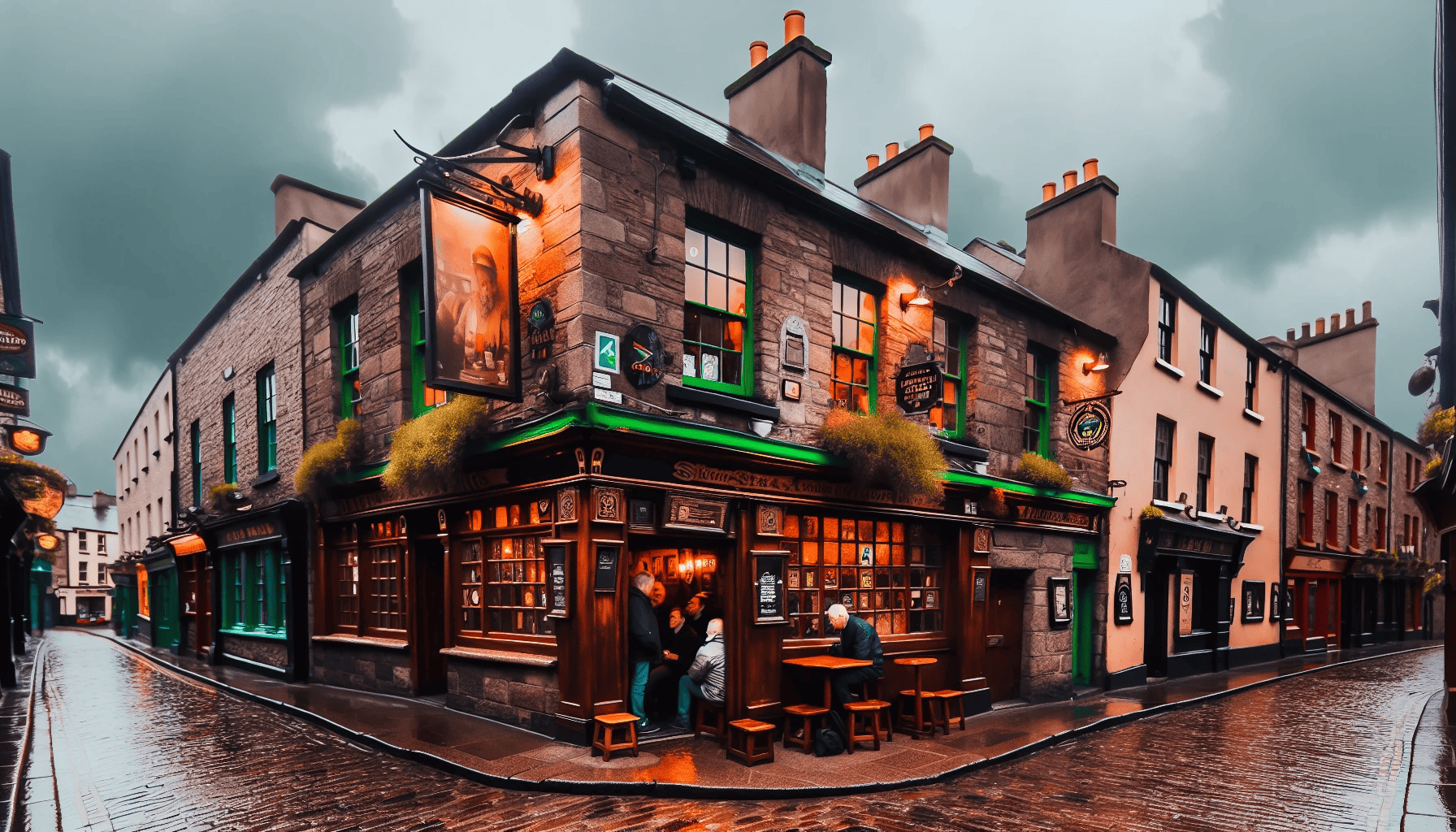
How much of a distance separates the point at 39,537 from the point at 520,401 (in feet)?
69.5

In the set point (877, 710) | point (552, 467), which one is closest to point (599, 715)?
point (552, 467)

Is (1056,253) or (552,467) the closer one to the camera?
(552,467)

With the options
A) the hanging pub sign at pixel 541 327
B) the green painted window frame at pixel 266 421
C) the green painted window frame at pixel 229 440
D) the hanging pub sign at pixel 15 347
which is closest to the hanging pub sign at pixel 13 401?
the hanging pub sign at pixel 15 347

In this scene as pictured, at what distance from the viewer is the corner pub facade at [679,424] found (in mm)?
7848

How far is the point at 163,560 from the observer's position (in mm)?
21688

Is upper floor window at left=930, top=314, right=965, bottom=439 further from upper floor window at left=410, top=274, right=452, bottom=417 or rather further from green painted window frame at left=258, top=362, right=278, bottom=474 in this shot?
A: green painted window frame at left=258, top=362, right=278, bottom=474

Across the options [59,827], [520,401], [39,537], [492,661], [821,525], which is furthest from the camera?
[39,537]

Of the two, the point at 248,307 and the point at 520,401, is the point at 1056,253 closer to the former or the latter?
the point at 520,401

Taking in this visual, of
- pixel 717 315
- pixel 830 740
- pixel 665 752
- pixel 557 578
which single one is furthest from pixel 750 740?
pixel 717 315

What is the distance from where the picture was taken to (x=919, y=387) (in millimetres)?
10328

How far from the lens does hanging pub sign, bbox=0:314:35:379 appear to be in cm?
1105

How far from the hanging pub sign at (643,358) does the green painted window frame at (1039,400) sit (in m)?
7.37

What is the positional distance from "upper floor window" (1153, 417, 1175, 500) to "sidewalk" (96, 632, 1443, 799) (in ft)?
16.6

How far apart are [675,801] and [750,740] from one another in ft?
3.85
